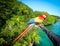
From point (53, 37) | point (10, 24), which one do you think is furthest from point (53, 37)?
point (10, 24)

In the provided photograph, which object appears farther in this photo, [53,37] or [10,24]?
[10,24]

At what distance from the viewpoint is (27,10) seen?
2699 mm

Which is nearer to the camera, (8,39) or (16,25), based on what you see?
(8,39)

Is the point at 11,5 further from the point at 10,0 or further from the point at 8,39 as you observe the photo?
the point at 8,39

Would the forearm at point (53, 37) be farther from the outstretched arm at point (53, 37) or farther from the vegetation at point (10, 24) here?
the vegetation at point (10, 24)

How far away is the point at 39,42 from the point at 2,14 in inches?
40.9

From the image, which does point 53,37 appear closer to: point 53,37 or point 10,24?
point 53,37

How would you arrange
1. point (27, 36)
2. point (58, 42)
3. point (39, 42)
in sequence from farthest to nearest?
point (39, 42) → point (27, 36) → point (58, 42)

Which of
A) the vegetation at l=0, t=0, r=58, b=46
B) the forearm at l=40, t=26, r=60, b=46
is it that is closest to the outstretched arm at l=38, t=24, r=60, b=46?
the forearm at l=40, t=26, r=60, b=46

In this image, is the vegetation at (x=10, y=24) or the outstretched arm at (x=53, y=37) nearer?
the outstretched arm at (x=53, y=37)

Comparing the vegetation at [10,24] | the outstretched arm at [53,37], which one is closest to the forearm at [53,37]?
the outstretched arm at [53,37]

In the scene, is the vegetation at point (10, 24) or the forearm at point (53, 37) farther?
the vegetation at point (10, 24)

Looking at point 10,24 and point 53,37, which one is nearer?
point 53,37

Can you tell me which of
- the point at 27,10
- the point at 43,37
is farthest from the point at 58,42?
the point at 43,37
